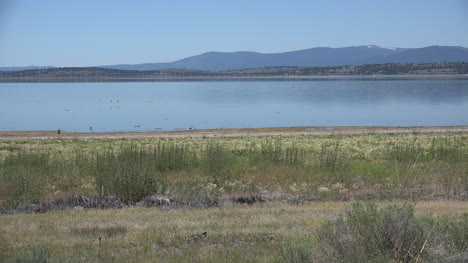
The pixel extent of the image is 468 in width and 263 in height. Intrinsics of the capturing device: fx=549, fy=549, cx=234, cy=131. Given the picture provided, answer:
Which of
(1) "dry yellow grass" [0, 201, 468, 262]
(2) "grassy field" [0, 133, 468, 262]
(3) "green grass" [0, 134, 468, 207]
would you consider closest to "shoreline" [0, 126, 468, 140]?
(3) "green grass" [0, 134, 468, 207]

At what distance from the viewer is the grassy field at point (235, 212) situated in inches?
237

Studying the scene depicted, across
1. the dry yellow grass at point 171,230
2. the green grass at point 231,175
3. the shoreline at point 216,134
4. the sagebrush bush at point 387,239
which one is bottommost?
the shoreline at point 216,134

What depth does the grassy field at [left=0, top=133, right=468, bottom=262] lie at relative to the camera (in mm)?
6016

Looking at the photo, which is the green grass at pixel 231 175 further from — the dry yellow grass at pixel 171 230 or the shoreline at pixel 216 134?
the shoreline at pixel 216 134

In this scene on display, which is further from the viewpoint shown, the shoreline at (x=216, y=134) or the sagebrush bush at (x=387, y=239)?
the shoreline at (x=216, y=134)

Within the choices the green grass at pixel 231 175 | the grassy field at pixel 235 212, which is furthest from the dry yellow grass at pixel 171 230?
the green grass at pixel 231 175

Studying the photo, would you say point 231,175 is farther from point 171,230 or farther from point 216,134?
point 216,134

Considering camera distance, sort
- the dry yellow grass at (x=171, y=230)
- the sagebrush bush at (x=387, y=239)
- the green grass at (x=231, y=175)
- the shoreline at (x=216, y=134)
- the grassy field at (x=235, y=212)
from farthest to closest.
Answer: the shoreline at (x=216, y=134)
the green grass at (x=231, y=175)
the dry yellow grass at (x=171, y=230)
the grassy field at (x=235, y=212)
the sagebrush bush at (x=387, y=239)

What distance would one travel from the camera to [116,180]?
12.8m

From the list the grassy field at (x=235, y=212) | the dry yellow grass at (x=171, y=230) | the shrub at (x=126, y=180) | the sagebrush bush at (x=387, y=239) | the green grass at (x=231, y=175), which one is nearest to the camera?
the sagebrush bush at (x=387, y=239)

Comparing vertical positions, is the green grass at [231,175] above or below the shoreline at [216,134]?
above

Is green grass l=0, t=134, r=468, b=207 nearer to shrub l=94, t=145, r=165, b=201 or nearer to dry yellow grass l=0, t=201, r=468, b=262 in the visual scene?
shrub l=94, t=145, r=165, b=201

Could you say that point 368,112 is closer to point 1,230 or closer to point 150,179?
point 150,179

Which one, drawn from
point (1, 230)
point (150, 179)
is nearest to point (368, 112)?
point (150, 179)
